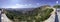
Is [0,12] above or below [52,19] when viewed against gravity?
above

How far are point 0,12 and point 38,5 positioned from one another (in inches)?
22.5

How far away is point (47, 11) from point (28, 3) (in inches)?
11.9

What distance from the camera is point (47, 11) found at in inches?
70.3

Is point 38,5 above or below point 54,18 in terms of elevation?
above

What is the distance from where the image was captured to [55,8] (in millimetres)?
1788

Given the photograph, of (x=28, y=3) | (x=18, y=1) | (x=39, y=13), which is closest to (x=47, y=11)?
(x=39, y=13)

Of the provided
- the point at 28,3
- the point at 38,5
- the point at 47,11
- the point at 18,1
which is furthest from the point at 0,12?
the point at 47,11

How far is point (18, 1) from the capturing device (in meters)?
1.80

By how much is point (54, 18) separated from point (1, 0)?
0.82 m

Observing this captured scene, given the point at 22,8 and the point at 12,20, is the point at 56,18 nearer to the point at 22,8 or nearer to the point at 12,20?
the point at 22,8

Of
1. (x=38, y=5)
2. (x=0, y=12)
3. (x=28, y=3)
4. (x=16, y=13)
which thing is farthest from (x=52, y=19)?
(x=0, y=12)

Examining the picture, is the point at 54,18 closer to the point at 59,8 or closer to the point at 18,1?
the point at 59,8

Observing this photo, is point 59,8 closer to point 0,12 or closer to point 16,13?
point 16,13

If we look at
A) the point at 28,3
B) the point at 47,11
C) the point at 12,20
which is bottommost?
the point at 12,20
